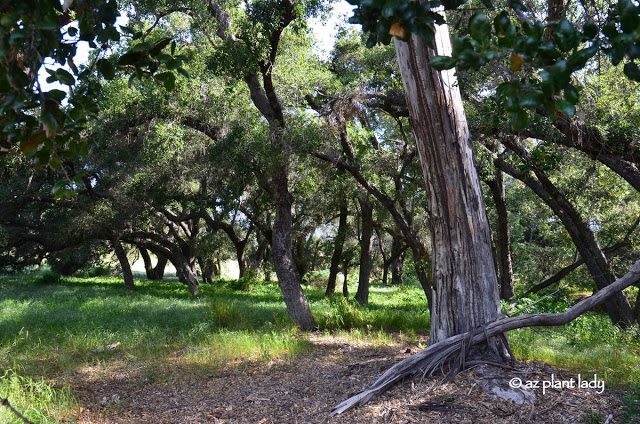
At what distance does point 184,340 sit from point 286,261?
2356 mm

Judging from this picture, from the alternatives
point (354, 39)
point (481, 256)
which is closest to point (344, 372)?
point (481, 256)

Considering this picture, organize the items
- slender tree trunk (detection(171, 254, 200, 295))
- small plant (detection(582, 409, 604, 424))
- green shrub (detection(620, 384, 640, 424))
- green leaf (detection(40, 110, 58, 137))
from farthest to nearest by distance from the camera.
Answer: slender tree trunk (detection(171, 254, 200, 295)) → small plant (detection(582, 409, 604, 424)) → green shrub (detection(620, 384, 640, 424)) → green leaf (detection(40, 110, 58, 137))

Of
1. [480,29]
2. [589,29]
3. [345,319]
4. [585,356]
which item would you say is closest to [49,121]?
[480,29]

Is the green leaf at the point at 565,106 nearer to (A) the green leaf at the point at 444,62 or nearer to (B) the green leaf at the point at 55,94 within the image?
(A) the green leaf at the point at 444,62

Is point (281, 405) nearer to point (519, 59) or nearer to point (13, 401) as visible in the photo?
point (13, 401)

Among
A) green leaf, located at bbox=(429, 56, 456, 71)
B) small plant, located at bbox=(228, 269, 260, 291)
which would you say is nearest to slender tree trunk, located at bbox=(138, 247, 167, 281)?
small plant, located at bbox=(228, 269, 260, 291)

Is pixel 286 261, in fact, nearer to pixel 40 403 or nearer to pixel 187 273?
pixel 40 403

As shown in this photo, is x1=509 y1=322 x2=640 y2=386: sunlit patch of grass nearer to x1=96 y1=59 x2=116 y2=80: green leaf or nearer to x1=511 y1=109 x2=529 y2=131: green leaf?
x1=511 y1=109 x2=529 y2=131: green leaf

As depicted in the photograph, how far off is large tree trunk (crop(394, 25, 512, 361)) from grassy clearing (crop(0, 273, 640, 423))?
1367 mm

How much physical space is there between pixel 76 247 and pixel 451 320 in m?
16.9

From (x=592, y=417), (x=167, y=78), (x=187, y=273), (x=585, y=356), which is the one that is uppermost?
(x=167, y=78)

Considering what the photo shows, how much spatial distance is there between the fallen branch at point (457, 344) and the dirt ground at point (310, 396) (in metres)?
0.08

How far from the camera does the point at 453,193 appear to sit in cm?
→ 457

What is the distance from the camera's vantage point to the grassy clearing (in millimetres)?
4923
